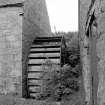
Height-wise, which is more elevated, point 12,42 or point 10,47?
point 12,42

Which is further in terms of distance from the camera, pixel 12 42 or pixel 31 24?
pixel 31 24

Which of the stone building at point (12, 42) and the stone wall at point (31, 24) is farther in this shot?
the stone wall at point (31, 24)

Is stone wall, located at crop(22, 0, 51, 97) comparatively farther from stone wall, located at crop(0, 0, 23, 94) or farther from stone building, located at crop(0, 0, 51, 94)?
stone wall, located at crop(0, 0, 23, 94)

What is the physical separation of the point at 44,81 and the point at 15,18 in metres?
2.47

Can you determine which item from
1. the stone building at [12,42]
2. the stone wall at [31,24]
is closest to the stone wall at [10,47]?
the stone building at [12,42]

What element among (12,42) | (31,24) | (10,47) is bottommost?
(10,47)

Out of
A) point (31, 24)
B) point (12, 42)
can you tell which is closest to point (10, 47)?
point (12, 42)

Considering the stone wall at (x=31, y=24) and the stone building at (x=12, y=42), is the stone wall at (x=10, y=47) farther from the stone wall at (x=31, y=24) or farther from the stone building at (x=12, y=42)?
the stone wall at (x=31, y=24)

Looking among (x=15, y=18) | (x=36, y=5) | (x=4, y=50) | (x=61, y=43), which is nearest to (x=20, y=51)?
(x=4, y=50)

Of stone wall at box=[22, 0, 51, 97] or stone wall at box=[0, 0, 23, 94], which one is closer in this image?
stone wall at box=[0, 0, 23, 94]

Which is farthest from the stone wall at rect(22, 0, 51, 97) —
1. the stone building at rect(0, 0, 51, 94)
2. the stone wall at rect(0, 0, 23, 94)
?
the stone wall at rect(0, 0, 23, 94)

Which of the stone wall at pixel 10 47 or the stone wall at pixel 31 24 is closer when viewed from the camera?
the stone wall at pixel 10 47

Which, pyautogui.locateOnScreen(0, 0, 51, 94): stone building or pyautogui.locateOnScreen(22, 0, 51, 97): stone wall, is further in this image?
pyautogui.locateOnScreen(22, 0, 51, 97): stone wall

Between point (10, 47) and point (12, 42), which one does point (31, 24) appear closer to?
point (12, 42)
